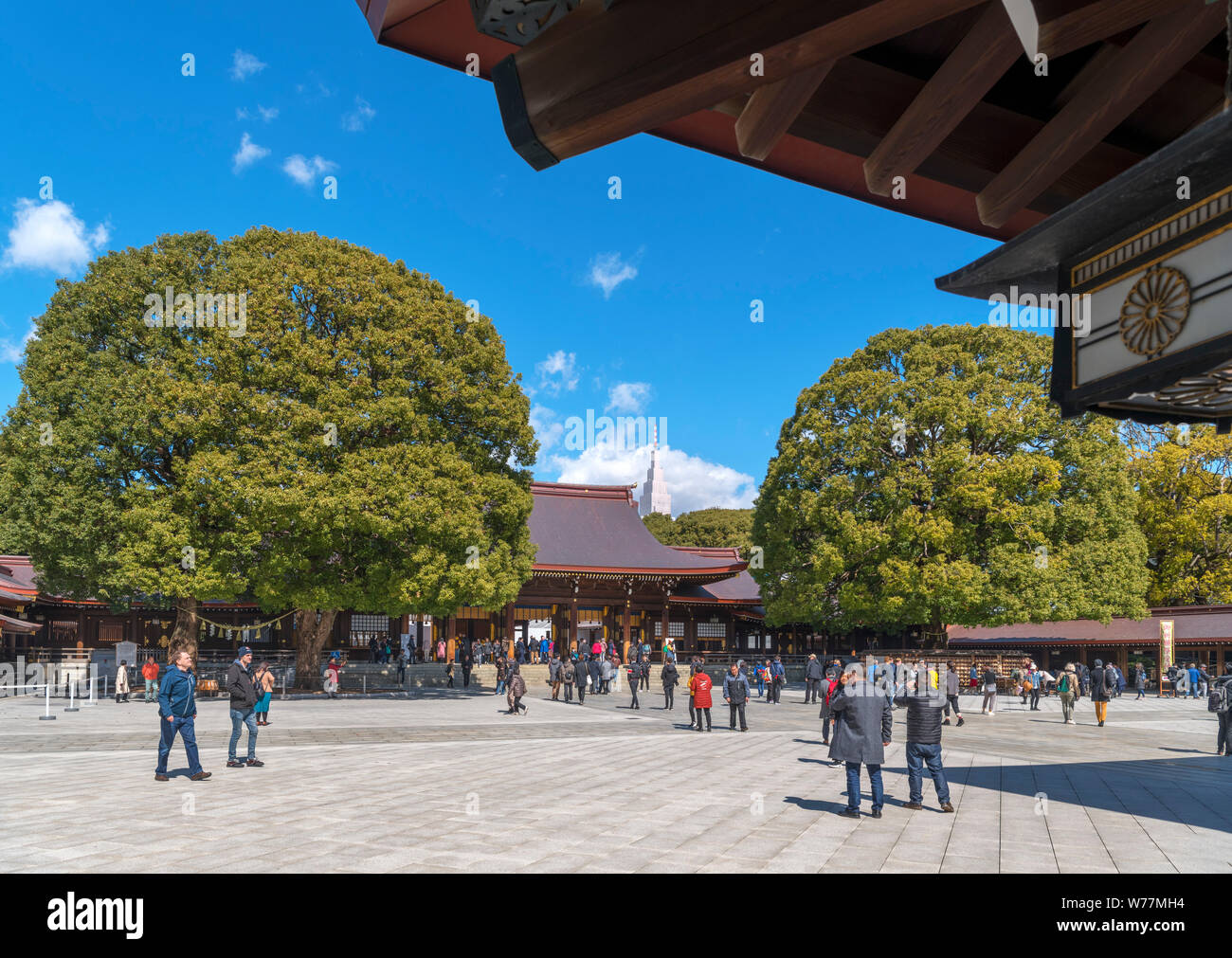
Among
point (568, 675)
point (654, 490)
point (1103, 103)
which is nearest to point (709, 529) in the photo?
point (568, 675)

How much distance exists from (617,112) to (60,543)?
26.8m

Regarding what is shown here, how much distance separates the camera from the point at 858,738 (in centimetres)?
923

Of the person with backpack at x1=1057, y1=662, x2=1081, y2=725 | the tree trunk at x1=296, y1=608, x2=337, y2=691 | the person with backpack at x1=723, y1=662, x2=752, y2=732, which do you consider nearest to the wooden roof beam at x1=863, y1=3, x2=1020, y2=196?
the person with backpack at x1=723, y1=662, x2=752, y2=732

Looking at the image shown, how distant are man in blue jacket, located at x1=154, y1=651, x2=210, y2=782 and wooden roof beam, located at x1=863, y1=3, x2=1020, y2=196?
10.1 metres

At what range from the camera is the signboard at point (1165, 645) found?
31156 mm

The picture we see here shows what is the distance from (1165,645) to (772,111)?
3472cm

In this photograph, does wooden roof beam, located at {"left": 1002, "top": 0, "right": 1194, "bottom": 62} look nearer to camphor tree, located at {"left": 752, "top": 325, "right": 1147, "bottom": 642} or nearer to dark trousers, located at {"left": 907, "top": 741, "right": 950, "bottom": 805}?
dark trousers, located at {"left": 907, "top": 741, "right": 950, "bottom": 805}

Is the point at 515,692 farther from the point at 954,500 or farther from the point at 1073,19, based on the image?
the point at 1073,19

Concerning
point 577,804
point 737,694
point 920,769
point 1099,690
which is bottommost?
point 1099,690

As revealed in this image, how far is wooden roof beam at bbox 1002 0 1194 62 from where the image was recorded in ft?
9.34

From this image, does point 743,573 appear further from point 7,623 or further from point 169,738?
point 169,738

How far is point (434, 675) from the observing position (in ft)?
108

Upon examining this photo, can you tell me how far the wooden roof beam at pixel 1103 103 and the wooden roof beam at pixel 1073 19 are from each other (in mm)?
226
